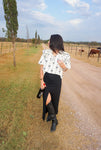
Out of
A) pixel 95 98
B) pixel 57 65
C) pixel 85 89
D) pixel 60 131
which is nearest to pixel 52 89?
pixel 57 65

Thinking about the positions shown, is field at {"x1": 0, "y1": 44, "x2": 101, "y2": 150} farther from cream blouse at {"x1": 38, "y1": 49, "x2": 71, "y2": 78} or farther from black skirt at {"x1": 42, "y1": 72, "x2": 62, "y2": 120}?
cream blouse at {"x1": 38, "y1": 49, "x2": 71, "y2": 78}

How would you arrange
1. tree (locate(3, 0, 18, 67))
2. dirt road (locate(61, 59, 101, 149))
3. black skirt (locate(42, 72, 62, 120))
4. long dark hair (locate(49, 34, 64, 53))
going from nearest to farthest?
long dark hair (locate(49, 34, 64, 53)) → black skirt (locate(42, 72, 62, 120)) → dirt road (locate(61, 59, 101, 149)) → tree (locate(3, 0, 18, 67))

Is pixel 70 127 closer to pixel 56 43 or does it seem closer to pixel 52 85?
pixel 52 85

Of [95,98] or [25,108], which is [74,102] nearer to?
[95,98]

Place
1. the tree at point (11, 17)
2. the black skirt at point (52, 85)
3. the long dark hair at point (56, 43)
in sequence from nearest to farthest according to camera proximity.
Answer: the long dark hair at point (56, 43) → the black skirt at point (52, 85) → the tree at point (11, 17)

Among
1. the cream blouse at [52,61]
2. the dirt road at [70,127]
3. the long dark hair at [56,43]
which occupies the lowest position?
the dirt road at [70,127]

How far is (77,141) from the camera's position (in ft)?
6.49

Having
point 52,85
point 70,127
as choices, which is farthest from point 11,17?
point 70,127

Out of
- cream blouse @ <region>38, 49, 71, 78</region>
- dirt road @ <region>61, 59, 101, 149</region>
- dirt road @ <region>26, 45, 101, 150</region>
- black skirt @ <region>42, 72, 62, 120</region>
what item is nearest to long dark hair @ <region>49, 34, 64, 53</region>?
cream blouse @ <region>38, 49, 71, 78</region>

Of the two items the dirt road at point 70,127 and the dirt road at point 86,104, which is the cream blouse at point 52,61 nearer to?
the dirt road at point 70,127

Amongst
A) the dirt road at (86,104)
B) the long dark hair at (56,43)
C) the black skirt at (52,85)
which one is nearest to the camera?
the long dark hair at (56,43)

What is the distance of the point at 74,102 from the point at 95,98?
0.84 metres

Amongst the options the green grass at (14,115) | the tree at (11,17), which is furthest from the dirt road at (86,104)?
the tree at (11,17)

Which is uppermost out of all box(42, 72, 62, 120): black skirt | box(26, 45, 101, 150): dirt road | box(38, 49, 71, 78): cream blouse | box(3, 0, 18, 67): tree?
box(3, 0, 18, 67): tree
